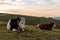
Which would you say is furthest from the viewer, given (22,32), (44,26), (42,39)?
(44,26)

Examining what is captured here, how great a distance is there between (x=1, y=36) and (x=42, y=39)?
2455mm

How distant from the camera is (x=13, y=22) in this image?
52.9 feet

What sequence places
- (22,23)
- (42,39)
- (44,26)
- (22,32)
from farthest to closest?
1. (44,26)
2. (22,23)
3. (22,32)
4. (42,39)

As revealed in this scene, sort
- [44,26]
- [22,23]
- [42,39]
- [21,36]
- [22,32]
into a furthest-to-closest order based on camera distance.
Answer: [44,26] < [22,23] < [22,32] < [21,36] < [42,39]

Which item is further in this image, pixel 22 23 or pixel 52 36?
pixel 22 23

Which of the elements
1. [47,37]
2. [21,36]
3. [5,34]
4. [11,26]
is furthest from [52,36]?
[11,26]

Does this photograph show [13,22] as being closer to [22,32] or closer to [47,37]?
[22,32]

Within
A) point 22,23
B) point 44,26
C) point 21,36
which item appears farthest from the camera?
point 44,26

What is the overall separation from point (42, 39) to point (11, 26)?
4.18 meters

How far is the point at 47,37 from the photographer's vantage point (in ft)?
42.7

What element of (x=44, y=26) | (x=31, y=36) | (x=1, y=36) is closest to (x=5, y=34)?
(x=1, y=36)

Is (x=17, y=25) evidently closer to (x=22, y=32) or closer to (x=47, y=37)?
(x=22, y=32)

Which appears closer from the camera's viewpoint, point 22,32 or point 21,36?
point 21,36

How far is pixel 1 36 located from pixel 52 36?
2.98m
